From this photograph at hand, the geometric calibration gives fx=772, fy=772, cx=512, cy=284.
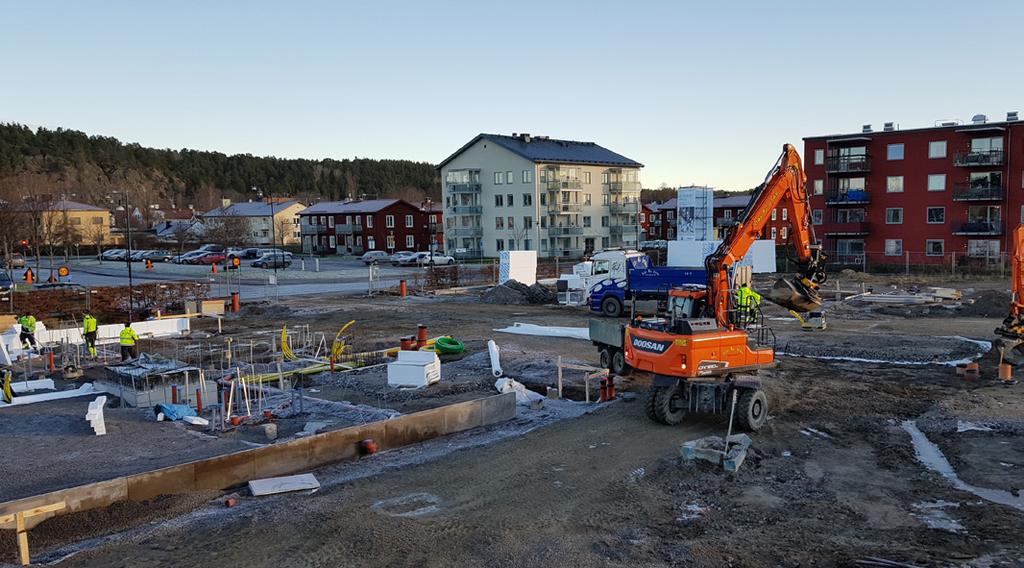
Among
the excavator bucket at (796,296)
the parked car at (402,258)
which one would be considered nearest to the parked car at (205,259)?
the parked car at (402,258)

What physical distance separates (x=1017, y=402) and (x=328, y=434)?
14.2m

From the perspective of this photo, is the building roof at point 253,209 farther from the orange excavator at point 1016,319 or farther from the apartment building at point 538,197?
the orange excavator at point 1016,319

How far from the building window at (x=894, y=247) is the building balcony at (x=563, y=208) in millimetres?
31360

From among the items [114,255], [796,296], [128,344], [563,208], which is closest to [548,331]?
[796,296]

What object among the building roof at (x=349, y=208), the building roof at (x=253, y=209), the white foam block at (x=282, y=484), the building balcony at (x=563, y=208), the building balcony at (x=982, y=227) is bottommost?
the white foam block at (x=282, y=484)

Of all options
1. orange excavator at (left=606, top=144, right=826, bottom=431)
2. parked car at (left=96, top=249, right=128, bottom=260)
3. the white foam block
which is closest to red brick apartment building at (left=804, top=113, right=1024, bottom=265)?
orange excavator at (left=606, top=144, right=826, bottom=431)

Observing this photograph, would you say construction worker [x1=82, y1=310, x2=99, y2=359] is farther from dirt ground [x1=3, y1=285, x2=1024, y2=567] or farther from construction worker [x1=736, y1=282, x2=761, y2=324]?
construction worker [x1=736, y1=282, x2=761, y2=324]

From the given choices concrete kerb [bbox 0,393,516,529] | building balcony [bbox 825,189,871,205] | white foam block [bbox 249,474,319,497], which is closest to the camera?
concrete kerb [bbox 0,393,516,529]

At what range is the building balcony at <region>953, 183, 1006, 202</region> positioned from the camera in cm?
5175

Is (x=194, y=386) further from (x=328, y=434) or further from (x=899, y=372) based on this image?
(x=899, y=372)

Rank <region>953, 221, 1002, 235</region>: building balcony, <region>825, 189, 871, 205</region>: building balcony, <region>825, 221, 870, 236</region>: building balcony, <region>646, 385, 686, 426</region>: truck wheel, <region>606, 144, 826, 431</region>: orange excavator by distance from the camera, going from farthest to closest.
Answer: <region>825, 221, 870, 236</region>: building balcony < <region>825, 189, 871, 205</region>: building balcony < <region>953, 221, 1002, 235</region>: building balcony < <region>646, 385, 686, 426</region>: truck wheel < <region>606, 144, 826, 431</region>: orange excavator

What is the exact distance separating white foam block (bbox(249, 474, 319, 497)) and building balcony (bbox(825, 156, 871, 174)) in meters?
54.5

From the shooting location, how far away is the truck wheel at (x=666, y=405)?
14625 mm

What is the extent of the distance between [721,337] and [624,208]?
6949 cm
